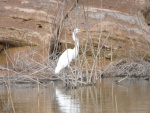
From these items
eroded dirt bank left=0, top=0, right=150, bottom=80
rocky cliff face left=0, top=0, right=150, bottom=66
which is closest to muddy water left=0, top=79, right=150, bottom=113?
eroded dirt bank left=0, top=0, right=150, bottom=80

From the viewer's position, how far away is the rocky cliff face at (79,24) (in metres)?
19.6

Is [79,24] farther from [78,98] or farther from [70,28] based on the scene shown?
[78,98]

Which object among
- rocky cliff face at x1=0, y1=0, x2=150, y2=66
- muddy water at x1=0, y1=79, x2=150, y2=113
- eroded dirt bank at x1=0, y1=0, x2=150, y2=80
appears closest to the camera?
muddy water at x1=0, y1=79, x2=150, y2=113

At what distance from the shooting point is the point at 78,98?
1237 cm

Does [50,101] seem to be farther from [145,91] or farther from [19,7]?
[19,7]

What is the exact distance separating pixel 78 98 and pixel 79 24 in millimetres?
7788

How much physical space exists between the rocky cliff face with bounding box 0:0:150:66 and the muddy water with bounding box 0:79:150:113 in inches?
145

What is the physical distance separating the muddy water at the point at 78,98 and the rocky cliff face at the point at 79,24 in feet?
12.1

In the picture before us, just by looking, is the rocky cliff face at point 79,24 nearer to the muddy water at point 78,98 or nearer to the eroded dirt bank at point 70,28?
the eroded dirt bank at point 70,28

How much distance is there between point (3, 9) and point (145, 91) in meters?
8.47

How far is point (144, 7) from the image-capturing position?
826 inches

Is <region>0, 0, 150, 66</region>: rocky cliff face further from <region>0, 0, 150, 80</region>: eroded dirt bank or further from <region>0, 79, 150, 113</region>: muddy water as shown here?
<region>0, 79, 150, 113</region>: muddy water

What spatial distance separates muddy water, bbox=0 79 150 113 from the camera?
10500 millimetres

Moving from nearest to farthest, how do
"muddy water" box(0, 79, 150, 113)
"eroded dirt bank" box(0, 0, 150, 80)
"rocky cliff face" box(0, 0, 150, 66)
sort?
"muddy water" box(0, 79, 150, 113) < "eroded dirt bank" box(0, 0, 150, 80) < "rocky cliff face" box(0, 0, 150, 66)
